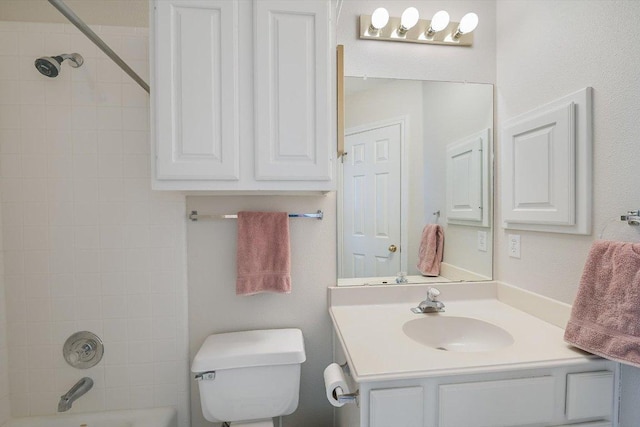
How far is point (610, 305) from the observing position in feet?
2.74

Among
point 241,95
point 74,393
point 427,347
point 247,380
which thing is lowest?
point 74,393

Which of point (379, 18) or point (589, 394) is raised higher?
point (379, 18)

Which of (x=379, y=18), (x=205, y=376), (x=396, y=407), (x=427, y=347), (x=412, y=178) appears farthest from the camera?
(x=412, y=178)

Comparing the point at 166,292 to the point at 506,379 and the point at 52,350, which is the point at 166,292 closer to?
the point at 52,350

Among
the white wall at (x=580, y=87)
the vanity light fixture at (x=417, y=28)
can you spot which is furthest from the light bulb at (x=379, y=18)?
the white wall at (x=580, y=87)

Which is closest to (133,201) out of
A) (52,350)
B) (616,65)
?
(52,350)

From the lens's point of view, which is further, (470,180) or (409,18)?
(470,180)

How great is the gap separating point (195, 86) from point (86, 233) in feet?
2.93

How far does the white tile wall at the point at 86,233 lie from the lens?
1.26 m

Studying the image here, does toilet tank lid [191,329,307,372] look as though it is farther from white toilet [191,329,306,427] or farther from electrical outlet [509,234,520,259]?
electrical outlet [509,234,520,259]

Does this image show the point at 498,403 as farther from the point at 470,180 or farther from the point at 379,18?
the point at 379,18

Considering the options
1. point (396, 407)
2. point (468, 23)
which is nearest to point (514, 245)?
point (396, 407)

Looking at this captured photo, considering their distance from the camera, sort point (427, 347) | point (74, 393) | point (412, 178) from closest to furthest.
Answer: point (427, 347) → point (74, 393) → point (412, 178)

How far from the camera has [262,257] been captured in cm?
130
